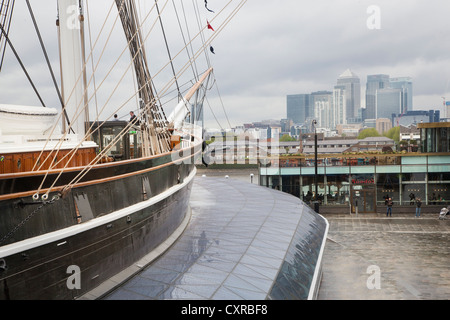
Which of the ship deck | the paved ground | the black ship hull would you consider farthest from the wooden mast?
the paved ground

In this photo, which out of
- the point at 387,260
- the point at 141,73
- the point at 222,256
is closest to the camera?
the point at 222,256

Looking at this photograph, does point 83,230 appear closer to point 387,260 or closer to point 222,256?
point 222,256

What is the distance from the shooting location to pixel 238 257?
37.4ft

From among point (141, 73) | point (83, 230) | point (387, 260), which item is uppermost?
point (141, 73)

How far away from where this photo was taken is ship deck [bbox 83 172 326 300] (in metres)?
8.84

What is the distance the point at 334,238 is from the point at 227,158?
52710 millimetres

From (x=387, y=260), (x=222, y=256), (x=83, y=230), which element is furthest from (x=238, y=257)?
(x=387, y=260)

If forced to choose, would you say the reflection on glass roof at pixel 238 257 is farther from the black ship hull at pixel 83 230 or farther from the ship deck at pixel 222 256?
the black ship hull at pixel 83 230

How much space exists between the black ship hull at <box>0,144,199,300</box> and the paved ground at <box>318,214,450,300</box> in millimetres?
7245

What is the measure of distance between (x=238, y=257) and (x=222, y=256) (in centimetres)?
39

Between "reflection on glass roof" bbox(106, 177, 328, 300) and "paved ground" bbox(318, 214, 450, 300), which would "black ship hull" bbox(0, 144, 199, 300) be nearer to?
"reflection on glass roof" bbox(106, 177, 328, 300)

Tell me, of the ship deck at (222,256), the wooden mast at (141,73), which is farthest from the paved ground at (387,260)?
the wooden mast at (141,73)
